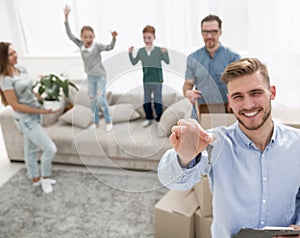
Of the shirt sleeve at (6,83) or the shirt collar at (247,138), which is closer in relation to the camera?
the shirt collar at (247,138)

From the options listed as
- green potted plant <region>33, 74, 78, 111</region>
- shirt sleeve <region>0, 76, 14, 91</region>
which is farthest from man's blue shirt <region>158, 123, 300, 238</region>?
green potted plant <region>33, 74, 78, 111</region>

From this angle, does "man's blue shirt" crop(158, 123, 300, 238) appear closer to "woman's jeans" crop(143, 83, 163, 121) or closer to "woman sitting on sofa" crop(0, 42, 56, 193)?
"woman's jeans" crop(143, 83, 163, 121)

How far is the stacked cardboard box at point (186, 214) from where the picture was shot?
1831 millimetres

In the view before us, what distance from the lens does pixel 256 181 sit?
1010 mm

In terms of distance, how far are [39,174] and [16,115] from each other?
57 centimetres

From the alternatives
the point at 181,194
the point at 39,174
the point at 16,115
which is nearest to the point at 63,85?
the point at 16,115

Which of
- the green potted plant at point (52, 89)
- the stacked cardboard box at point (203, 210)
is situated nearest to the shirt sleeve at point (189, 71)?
the stacked cardboard box at point (203, 210)

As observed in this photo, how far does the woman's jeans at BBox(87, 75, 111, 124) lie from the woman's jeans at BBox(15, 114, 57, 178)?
5.19 ft

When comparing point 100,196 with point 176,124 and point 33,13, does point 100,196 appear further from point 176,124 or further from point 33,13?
point 33,13

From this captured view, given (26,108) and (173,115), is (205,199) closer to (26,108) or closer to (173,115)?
(173,115)

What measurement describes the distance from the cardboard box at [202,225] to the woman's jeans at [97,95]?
3.50 ft

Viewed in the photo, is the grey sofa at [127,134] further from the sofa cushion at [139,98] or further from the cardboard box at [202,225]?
the cardboard box at [202,225]

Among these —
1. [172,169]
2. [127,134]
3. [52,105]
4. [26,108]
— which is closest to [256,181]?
[172,169]

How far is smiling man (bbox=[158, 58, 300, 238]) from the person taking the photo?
939 mm
